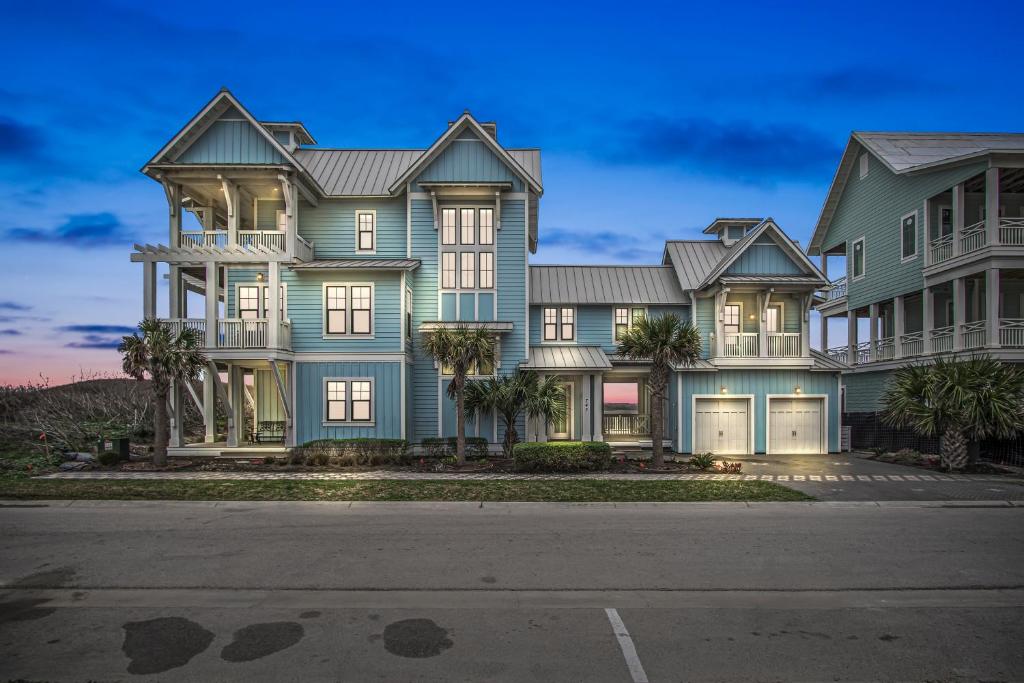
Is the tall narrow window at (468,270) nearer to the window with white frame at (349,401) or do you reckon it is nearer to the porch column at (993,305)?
the window with white frame at (349,401)

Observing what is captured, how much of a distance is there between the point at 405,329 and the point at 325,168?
28.2ft

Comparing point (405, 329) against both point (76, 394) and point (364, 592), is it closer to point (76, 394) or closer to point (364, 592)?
point (364, 592)

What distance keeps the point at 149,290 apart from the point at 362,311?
A: 7.71m

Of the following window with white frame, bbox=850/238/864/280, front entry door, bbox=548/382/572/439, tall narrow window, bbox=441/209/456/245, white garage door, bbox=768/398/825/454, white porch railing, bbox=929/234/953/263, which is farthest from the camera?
window with white frame, bbox=850/238/864/280

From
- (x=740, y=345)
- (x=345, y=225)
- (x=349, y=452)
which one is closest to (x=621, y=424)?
(x=740, y=345)

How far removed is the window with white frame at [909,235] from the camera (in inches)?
1097

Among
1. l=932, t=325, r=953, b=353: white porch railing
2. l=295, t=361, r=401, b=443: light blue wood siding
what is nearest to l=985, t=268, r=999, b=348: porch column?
l=932, t=325, r=953, b=353: white porch railing

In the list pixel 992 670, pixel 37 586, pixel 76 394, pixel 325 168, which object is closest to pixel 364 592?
pixel 37 586

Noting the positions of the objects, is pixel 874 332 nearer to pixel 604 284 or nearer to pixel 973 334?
pixel 973 334

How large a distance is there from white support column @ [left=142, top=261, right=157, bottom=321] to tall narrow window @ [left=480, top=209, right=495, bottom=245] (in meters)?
12.4

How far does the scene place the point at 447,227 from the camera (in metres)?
24.7

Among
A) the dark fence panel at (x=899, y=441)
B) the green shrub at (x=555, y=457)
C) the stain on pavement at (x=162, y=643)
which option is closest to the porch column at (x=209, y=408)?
the green shrub at (x=555, y=457)

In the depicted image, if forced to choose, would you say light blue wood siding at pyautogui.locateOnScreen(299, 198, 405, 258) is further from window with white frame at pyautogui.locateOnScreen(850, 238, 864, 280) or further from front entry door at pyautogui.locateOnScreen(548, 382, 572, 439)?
window with white frame at pyautogui.locateOnScreen(850, 238, 864, 280)

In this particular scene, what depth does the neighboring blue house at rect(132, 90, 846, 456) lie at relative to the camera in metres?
22.9
